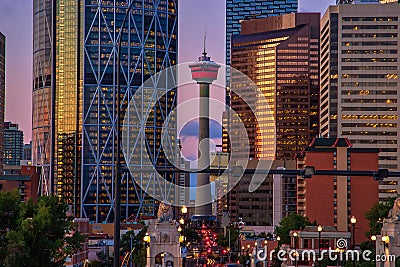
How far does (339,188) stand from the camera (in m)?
181

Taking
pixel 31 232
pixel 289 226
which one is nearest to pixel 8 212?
pixel 31 232

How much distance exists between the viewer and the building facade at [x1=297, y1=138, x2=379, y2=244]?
176875 mm

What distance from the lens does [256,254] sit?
111 metres

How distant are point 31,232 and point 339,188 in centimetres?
12577

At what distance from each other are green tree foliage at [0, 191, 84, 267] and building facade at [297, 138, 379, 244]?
117m

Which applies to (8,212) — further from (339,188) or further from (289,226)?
(339,188)

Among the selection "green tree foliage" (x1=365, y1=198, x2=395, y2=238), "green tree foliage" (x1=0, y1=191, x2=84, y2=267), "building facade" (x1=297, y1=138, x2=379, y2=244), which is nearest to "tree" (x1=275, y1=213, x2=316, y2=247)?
"green tree foliage" (x1=365, y1=198, x2=395, y2=238)

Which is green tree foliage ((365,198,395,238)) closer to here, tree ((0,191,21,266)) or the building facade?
the building facade

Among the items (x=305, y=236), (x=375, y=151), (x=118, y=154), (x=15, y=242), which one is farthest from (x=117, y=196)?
(x=375, y=151)

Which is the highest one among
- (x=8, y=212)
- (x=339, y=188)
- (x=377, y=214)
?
(x=339, y=188)

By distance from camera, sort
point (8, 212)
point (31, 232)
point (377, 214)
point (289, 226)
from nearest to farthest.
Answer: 1. point (31, 232)
2. point (8, 212)
3. point (377, 214)
4. point (289, 226)

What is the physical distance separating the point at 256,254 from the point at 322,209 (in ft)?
241

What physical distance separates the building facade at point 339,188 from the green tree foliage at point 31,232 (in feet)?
384

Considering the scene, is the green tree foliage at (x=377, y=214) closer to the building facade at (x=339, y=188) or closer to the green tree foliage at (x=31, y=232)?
the building facade at (x=339, y=188)
